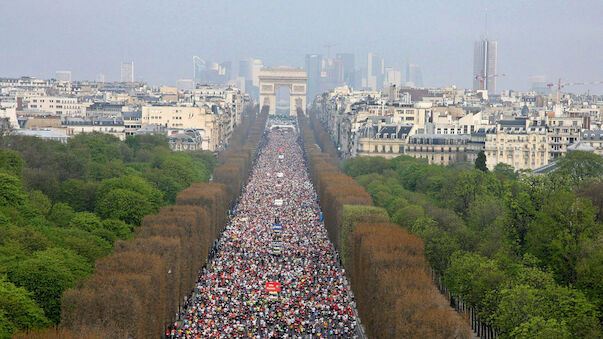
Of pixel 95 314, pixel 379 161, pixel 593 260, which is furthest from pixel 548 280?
pixel 379 161

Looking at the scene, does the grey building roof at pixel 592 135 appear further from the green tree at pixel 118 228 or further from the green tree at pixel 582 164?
the green tree at pixel 118 228

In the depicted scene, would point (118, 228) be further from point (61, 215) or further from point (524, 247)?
point (524, 247)

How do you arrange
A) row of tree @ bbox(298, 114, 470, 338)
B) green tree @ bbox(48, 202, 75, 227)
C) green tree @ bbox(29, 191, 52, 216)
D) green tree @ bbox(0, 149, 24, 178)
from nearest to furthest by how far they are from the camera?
row of tree @ bbox(298, 114, 470, 338) → green tree @ bbox(48, 202, 75, 227) → green tree @ bbox(29, 191, 52, 216) → green tree @ bbox(0, 149, 24, 178)

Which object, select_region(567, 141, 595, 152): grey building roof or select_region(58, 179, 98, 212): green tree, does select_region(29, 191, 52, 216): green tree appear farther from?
select_region(567, 141, 595, 152): grey building roof

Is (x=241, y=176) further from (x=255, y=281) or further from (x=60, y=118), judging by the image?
(x=255, y=281)

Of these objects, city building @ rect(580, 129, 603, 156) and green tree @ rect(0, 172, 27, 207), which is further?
city building @ rect(580, 129, 603, 156)

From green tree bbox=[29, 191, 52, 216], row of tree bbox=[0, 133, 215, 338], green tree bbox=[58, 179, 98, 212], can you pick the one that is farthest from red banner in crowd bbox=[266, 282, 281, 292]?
green tree bbox=[58, 179, 98, 212]

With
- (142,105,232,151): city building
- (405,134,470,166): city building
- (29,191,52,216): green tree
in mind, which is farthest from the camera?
(142,105,232,151): city building
